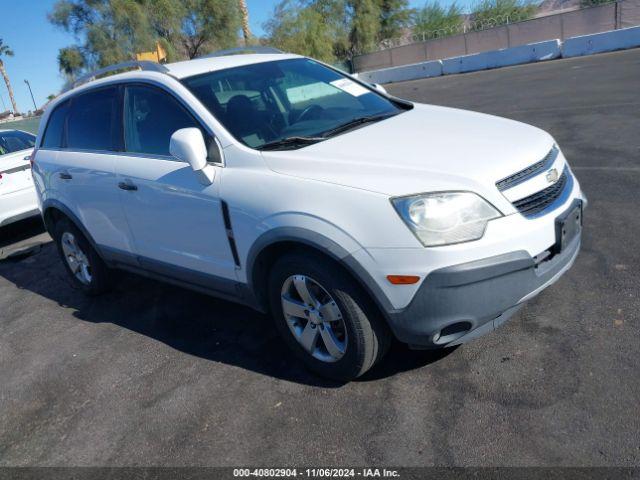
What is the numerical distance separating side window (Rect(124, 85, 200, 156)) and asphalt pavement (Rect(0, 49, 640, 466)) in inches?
55.8

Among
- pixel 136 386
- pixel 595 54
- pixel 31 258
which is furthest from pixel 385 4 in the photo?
pixel 136 386

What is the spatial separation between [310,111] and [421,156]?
1.17 m

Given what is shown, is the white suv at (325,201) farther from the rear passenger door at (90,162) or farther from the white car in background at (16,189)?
the white car in background at (16,189)

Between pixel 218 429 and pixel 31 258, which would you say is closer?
pixel 218 429

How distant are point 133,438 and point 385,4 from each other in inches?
1904

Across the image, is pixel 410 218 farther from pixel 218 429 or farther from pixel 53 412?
pixel 53 412

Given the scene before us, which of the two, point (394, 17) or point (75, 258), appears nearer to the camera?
point (75, 258)

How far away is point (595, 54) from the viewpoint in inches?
839

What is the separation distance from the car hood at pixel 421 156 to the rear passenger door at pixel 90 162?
173 centimetres

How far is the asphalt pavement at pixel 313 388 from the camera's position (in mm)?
2770

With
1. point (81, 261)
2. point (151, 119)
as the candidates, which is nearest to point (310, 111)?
point (151, 119)

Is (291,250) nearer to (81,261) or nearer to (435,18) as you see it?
(81,261)

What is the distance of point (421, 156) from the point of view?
305 cm

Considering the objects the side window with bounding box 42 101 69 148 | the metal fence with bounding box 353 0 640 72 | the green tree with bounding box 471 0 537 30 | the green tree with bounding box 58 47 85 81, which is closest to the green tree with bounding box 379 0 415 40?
the green tree with bounding box 471 0 537 30
